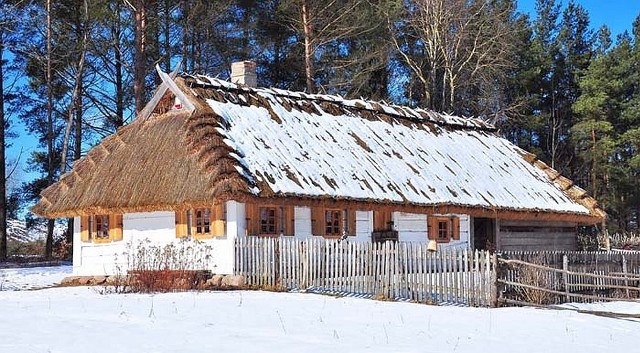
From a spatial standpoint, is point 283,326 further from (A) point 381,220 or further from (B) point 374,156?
(B) point 374,156

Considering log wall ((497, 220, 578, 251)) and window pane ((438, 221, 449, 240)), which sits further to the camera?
log wall ((497, 220, 578, 251))

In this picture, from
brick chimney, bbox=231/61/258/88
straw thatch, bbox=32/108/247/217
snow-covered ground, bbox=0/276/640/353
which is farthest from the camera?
brick chimney, bbox=231/61/258/88

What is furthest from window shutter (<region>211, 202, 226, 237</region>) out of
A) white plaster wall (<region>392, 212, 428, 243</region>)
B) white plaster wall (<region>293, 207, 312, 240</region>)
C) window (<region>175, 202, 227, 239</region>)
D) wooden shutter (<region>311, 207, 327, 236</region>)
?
white plaster wall (<region>392, 212, 428, 243</region>)

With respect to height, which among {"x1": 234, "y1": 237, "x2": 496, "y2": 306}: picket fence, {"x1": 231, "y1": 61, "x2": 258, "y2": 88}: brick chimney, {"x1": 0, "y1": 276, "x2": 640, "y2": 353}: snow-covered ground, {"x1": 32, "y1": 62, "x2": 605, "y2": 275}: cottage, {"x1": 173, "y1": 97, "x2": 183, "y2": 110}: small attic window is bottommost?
{"x1": 0, "y1": 276, "x2": 640, "y2": 353}: snow-covered ground

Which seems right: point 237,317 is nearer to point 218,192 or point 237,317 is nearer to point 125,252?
point 218,192

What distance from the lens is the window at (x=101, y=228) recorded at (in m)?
21.9

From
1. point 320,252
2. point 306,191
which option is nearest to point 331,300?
point 320,252

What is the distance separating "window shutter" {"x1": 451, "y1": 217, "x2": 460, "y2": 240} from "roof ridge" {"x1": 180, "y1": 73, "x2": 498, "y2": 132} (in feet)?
16.6

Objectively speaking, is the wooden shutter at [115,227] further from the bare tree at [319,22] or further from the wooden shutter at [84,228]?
the bare tree at [319,22]

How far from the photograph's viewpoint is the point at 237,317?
39.2ft

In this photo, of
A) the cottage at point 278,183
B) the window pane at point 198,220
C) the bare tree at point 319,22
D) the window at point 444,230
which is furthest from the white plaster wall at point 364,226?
the bare tree at point 319,22

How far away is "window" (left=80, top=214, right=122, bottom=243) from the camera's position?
21.9 m

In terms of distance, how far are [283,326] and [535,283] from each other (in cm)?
794

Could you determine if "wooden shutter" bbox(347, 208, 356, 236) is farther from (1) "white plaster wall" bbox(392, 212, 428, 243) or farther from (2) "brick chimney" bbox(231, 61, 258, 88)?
(2) "brick chimney" bbox(231, 61, 258, 88)
